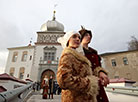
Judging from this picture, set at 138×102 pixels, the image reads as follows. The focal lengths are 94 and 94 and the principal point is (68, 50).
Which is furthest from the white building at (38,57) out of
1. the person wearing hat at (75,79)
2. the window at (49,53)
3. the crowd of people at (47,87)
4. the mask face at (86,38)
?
the person wearing hat at (75,79)

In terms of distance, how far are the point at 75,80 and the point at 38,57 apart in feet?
62.0

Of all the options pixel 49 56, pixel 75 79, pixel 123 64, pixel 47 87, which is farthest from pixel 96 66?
pixel 123 64

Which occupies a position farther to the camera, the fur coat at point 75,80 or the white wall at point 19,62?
the white wall at point 19,62

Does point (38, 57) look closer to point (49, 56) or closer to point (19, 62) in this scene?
point (49, 56)

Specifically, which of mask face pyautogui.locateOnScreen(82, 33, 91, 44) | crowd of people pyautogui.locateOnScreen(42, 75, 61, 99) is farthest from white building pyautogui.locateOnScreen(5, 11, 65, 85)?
mask face pyautogui.locateOnScreen(82, 33, 91, 44)

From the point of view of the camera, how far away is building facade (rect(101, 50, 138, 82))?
17.3 metres

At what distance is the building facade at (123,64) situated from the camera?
17.3 metres

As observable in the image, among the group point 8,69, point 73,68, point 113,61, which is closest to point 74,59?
point 73,68

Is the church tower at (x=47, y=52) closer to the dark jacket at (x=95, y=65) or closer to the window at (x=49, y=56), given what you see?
the window at (x=49, y=56)

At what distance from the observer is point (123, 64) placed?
721 inches

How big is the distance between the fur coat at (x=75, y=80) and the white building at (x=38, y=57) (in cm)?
1643

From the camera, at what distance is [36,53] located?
19250 millimetres

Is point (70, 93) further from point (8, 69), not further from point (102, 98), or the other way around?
point (8, 69)

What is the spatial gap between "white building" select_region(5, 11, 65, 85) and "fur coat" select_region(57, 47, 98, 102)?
16.4 m
